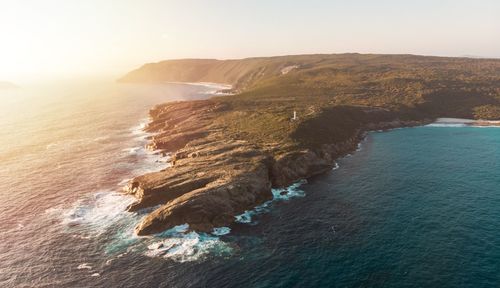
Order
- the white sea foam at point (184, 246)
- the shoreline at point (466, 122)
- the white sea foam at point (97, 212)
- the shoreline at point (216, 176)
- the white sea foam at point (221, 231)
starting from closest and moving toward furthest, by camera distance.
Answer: the white sea foam at point (184, 246)
the white sea foam at point (221, 231)
the shoreline at point (216, 176)
the white sea foam at point (97, 212)
the shoreline at point (466, 122)

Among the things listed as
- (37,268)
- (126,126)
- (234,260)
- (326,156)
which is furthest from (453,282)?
(126,126)

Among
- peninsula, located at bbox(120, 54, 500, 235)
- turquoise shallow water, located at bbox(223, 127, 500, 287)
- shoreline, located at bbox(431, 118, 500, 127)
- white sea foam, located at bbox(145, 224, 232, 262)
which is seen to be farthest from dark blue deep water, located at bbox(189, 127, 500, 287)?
shoreline, located at bbox(431, 118, 500, 127)

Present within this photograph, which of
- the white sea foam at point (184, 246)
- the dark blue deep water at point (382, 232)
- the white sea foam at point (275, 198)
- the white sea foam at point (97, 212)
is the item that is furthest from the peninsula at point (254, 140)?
the dark blue deep water at point (382, 232)

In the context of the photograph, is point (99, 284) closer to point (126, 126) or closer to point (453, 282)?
point (453, 282)

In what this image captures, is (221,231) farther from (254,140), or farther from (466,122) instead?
(466,122)

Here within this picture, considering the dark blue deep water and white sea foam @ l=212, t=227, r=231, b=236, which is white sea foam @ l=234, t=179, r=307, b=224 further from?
white sea foam @ l=212, t=227, r=231, b=236

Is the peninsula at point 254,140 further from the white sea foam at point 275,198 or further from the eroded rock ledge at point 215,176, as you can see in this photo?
the white sea foam at point 275,198

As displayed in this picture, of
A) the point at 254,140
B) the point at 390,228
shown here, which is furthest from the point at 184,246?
the point at 254,140
